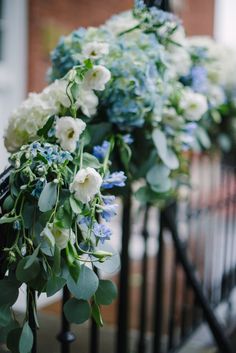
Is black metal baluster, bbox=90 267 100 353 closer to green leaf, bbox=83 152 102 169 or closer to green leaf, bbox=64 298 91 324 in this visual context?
green leaf, bbox=64 298 91 324

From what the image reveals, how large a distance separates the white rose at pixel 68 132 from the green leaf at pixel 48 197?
5.4 inches

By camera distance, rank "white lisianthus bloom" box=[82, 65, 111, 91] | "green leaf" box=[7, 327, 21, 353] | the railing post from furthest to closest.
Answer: the railing post, "white lisianthus bloom" box=[82, 65, 111, 91], "green leaf" box=[7, 327, 21, 353]

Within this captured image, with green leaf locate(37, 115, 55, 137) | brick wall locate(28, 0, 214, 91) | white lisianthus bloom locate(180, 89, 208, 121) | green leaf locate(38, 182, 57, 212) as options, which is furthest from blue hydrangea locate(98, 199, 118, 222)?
brick wall locate(28, 0, 214, 91)

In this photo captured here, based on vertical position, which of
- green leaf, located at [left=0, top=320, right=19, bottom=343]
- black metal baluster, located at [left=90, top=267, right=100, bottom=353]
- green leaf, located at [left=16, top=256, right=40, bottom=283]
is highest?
green leaf, located at [left=16, top=256, right=40, bottom=283]

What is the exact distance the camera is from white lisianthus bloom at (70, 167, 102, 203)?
104cm

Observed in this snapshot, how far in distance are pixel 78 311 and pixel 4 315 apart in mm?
157

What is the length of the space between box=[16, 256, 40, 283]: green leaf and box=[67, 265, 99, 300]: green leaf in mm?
86

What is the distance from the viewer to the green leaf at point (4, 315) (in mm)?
1064

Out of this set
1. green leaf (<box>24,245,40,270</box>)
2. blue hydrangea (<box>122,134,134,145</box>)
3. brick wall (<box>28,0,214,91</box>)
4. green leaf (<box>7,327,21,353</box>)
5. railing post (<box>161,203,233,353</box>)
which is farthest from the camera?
brick wall (<box>28,0,214,91</box>)

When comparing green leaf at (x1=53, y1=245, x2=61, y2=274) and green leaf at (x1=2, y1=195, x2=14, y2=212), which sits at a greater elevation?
green leaf at (x1=2, y1=195, x2=14, y2=212)

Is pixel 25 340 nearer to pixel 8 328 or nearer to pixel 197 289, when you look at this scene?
pixel 8 328

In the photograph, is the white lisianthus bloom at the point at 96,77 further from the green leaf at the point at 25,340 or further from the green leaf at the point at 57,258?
the green leaf at the point at 25,340

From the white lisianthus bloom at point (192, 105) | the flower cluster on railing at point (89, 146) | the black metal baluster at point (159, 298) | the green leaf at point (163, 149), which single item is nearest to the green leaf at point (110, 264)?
the flower cluster on railing at point (89, 146)

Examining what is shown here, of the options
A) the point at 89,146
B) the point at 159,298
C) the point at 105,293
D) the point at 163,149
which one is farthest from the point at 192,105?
the point at 159,298
